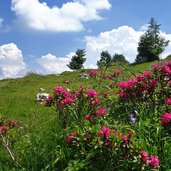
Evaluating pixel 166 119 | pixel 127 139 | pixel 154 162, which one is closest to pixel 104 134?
pixel 127 139

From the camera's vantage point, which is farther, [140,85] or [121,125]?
[140,85]

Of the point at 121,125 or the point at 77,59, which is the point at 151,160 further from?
the point at 77,59

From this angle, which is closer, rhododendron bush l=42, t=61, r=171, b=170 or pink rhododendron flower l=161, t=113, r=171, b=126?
rhododendron bush l=42, t=61, r=171, b=170

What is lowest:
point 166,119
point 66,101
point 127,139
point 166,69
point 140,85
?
point 127,139

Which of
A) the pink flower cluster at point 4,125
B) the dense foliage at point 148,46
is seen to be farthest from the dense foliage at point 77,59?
the pink flower cluster at point 4,125

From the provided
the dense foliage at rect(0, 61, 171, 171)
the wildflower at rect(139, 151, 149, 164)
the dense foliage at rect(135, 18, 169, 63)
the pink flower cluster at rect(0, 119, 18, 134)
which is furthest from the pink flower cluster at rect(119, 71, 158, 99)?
the dense foliage at rect(135, 18, 169, 63)

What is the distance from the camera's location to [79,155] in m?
5.59

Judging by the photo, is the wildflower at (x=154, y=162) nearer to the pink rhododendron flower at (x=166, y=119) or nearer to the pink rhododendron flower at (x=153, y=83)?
the pink rhododendron flower at (x=166, y=119)

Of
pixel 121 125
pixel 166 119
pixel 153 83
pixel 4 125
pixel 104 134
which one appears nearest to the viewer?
pixel 104 134

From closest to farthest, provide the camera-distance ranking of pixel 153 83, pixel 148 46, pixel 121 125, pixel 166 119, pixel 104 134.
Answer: pixel 104 134 → pixel 166 119 → pixel 121 125 → pixel 153 83 → pixel 148 46

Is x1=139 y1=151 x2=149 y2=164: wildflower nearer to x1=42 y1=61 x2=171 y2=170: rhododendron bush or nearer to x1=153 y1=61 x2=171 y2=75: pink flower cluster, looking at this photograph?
x1=42 y1=61 x2=171 y2=170: rhododendron bush

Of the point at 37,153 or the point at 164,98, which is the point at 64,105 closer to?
the point at 37,153

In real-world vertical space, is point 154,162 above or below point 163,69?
below

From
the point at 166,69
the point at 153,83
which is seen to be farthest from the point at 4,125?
the point at 166,69
